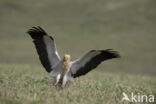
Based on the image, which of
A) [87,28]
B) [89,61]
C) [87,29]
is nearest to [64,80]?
[89,61]

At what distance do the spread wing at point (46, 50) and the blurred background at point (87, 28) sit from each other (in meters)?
21.3

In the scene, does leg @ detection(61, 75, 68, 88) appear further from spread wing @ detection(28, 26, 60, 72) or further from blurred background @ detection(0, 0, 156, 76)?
blurred background @ detection(0, 0, 156, 76)

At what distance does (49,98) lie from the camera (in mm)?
7723

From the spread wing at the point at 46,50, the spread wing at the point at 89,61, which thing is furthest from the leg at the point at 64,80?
the spread wing at the point at 46,50

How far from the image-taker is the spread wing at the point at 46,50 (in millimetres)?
9891

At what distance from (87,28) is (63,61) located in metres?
36.6

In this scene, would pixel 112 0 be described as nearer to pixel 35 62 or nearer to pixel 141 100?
pixel 35 62

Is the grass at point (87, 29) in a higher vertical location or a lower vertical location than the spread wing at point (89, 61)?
lower

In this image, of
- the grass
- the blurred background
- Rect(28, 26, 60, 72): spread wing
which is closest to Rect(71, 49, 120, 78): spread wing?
Rect(28, 26, 60, 72): spread wing

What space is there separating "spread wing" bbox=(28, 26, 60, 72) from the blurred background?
69.9 feet

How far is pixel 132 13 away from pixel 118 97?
39924mm

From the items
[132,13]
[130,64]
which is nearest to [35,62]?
[130,64]

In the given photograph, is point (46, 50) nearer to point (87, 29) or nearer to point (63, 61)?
point (63, 61)

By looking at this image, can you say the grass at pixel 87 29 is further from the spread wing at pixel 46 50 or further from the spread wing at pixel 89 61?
the spread wing at pixel 89 61
